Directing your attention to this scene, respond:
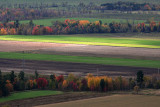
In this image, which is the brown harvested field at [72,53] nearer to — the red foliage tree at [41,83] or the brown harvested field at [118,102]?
the red foliage tree at [41,83]

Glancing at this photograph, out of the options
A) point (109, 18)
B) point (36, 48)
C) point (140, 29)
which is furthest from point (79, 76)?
point (109, 18)

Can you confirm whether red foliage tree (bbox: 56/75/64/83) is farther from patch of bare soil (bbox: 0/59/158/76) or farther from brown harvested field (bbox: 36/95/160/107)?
brown harvested field (bbox: 36/95/160/107)

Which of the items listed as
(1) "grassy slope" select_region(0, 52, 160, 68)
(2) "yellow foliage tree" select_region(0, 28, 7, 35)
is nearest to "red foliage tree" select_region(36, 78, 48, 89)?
(1) "grassy slope" select_region(0, 52, 160, 68)

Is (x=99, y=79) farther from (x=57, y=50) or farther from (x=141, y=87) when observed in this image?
(x=57, y=50)

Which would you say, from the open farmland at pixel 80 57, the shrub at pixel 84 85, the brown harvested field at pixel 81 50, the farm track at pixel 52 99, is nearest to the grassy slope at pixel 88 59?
the open farmland at pixel 80 57

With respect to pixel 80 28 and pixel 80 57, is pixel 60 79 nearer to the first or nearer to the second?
pixel 80 57

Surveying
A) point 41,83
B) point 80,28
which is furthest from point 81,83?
point 80,28

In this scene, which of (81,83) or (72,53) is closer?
(81,83)
